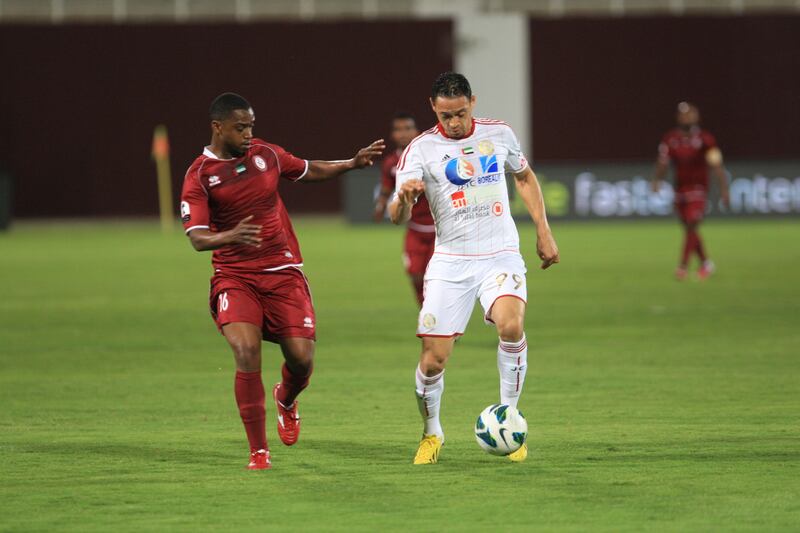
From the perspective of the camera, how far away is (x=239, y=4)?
39125 millimetres

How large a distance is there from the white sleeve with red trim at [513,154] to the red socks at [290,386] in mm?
1746

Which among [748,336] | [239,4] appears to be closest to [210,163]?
[748,336]

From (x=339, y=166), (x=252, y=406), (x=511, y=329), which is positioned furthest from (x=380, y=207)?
(x=252, y=406)

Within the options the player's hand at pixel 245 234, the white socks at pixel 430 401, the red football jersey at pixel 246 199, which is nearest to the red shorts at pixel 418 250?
the red football jersey at pixel 246 199

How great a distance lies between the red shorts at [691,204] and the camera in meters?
20.4

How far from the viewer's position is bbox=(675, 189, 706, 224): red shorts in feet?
67.1

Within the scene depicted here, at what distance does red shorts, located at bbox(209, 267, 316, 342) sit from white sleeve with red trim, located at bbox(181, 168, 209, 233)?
1.49 feet

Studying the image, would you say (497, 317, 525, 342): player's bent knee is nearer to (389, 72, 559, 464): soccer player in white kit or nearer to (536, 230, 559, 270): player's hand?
(389, 72, 559, 464): soccer player in white kit

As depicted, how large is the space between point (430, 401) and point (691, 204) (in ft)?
44.1

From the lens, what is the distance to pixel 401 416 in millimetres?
9594

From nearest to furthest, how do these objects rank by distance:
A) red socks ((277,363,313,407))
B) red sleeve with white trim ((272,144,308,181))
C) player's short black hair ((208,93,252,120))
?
player's short black hair ((208,93,252,120)) < red sleeve with white trim ((272,144,308,181)) < red socks ((277,363,313,407))

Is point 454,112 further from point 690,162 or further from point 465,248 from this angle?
point 690,162

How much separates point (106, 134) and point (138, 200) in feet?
7.05

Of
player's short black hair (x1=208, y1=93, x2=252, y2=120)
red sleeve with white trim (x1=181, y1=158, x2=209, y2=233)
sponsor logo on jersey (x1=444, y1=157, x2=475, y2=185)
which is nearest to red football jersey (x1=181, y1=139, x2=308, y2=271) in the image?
red sleeve with white trim (x1=181, y1=158, x2=209, y2=233)
